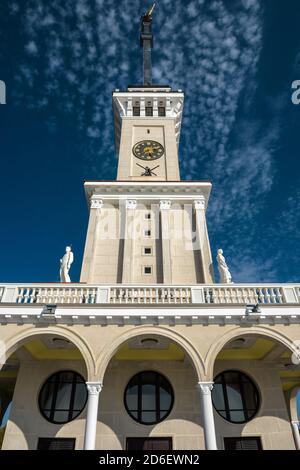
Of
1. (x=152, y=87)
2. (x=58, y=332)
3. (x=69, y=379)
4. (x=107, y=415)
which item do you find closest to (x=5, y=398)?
(x=69, y=379)

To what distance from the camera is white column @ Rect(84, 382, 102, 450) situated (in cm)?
1187

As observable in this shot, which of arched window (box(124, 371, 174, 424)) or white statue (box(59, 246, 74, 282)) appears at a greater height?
white statue (box(59, 246, 74, 282))

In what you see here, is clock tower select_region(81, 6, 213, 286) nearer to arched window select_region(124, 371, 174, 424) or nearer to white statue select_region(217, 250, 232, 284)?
white statue select_region(217, 250, 232, 284)

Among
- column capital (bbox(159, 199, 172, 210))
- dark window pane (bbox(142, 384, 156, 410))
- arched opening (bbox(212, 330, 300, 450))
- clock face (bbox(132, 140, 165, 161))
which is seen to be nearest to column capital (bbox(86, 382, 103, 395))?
dark window pane (bbox(142, 384, 156, 410))

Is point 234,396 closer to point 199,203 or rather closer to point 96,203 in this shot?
point 199,203

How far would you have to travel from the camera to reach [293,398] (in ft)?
64.3

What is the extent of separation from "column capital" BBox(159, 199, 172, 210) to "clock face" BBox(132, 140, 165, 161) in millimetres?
7313

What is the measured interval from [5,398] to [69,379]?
7.23 m

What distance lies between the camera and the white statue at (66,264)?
19.9 meters

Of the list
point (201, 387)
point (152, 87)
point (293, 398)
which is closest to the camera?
point (201, 387)

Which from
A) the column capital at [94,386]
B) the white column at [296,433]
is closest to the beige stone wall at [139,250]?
the column capital at [94,386]

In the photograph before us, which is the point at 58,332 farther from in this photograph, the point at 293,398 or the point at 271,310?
the point at 293,398

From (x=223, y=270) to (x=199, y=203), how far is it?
804 cm
